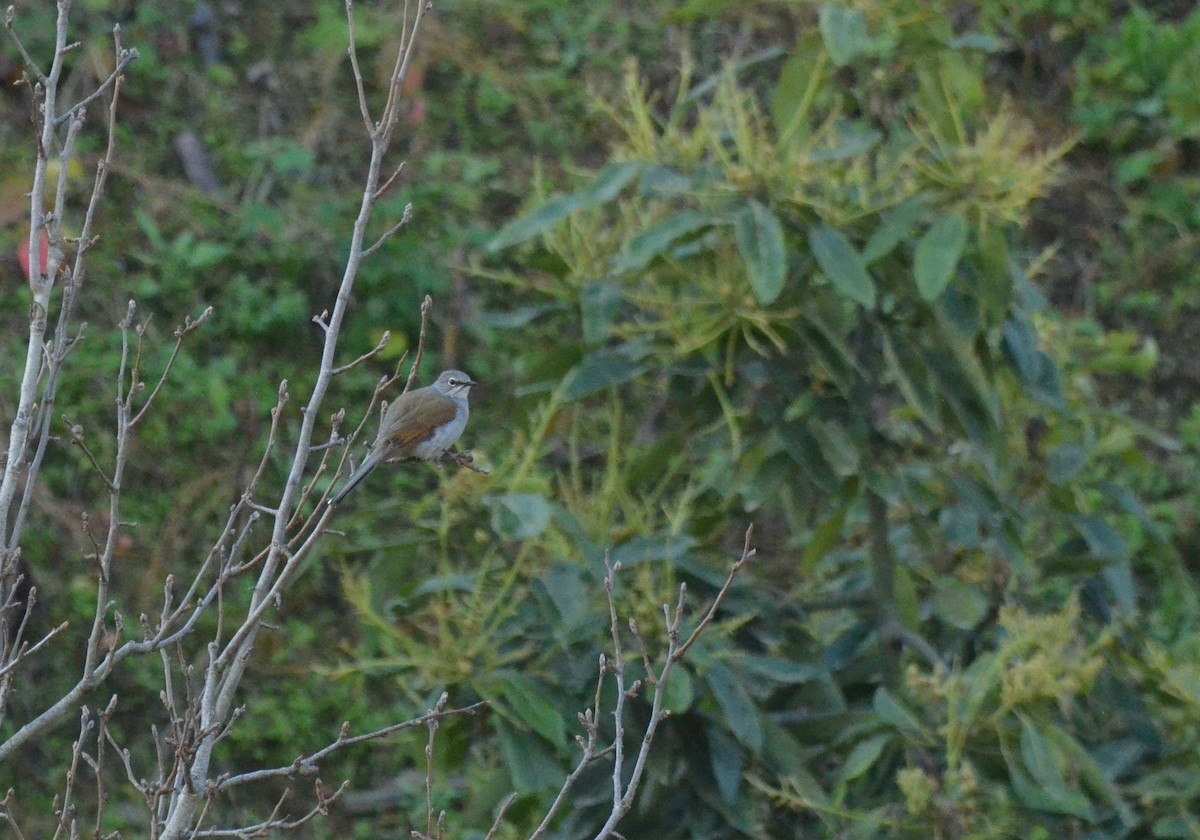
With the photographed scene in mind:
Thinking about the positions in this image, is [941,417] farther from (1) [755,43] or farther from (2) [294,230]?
(1) [755,43]

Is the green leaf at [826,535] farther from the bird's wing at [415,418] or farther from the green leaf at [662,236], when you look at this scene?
the bird's wing at [415,418]

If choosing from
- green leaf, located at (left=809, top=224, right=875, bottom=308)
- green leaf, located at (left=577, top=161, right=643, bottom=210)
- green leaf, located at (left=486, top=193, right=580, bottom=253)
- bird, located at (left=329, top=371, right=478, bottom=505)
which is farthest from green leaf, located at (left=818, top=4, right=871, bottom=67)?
bird, located at (left=329, top=371, right=478, bottom=505)

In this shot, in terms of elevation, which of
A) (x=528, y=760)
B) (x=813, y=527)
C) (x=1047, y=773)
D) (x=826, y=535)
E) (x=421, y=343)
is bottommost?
(x=813, y=527)

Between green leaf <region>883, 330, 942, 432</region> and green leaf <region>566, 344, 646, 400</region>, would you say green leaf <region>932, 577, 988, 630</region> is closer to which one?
green leaf <region>883, 330, 942, 432</region>

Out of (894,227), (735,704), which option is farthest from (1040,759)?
(894,227)

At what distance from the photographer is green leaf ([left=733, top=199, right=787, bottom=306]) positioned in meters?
3.65

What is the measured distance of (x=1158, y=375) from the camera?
24.4ft

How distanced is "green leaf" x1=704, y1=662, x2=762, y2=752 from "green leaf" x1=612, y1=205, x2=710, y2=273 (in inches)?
39.8

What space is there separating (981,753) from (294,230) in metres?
4.39

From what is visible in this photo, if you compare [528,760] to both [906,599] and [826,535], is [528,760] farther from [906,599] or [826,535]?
[906,599]

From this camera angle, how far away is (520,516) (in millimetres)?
3662

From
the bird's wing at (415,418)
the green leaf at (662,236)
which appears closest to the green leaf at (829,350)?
the green leaf at (662,236)

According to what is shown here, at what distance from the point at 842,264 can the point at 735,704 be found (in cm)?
109

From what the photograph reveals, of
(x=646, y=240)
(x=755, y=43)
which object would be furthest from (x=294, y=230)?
(x=646, y=240)
